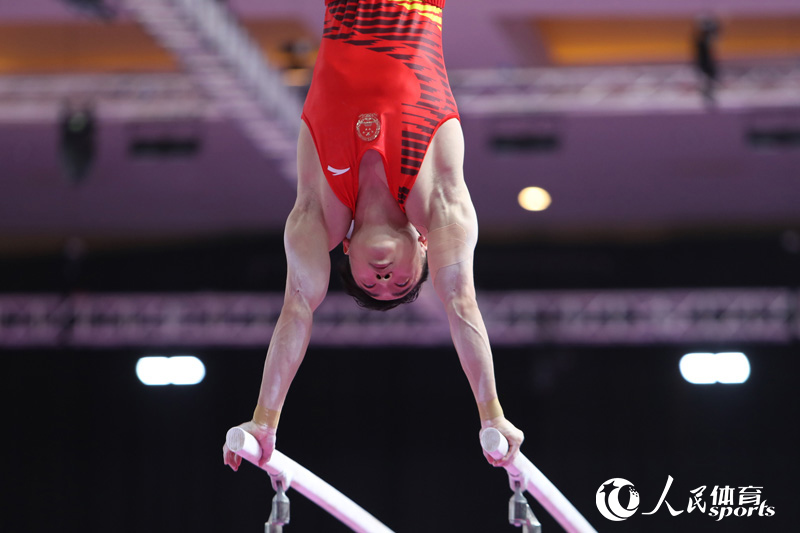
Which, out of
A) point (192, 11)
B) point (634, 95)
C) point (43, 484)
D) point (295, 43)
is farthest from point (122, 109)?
point (43, 484)

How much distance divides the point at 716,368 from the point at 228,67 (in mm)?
7647

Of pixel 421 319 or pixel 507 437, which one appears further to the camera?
pixel 421 319

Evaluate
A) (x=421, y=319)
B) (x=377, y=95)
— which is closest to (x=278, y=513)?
(x=377, y=95)

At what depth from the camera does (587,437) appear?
1257 centimetres

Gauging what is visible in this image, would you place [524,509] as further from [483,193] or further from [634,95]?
[483,193]

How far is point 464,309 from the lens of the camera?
12.0ft

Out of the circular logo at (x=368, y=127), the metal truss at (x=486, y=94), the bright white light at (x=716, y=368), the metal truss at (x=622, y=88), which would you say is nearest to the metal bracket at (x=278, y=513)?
the circular logo at (x=368, y=127)

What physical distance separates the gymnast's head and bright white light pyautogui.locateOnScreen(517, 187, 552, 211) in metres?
9.42

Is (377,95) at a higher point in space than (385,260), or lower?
higher

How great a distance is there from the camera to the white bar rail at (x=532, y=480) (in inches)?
132

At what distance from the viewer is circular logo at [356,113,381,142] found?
3.73 meters

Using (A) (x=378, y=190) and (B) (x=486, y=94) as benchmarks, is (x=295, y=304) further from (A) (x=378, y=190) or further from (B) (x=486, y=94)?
(B) (x=486, y=94)

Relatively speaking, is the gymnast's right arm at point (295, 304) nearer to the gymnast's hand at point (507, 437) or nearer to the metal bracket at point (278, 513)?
the metal bracket at point (278, 513)

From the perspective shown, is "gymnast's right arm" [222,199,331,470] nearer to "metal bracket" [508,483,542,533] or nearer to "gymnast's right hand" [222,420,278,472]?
"gymnast's right hand" [222,420,278,472]
